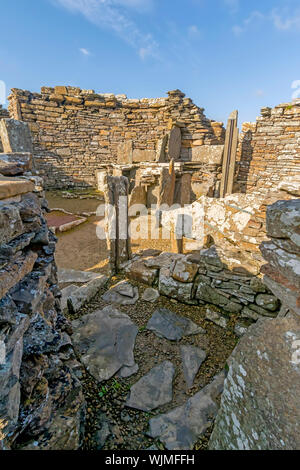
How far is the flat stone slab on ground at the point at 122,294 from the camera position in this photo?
3.56 metres

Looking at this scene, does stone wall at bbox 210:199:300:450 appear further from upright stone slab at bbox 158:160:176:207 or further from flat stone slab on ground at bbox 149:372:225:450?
upright stone slab at bbox 158:160:176:207

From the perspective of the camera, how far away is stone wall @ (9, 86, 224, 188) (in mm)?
9984

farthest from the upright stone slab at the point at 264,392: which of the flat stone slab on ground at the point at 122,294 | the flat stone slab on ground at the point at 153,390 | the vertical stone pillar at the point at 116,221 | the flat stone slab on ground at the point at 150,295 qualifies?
the vertical stone pillar at the point at 116,221

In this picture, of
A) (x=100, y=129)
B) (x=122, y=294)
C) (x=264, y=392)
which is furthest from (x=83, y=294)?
(x=100, y=129)

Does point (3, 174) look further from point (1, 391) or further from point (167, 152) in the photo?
point (167, 152)

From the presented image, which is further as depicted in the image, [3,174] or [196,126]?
[196,126]

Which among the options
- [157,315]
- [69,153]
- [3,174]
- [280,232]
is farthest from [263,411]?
[69,153]

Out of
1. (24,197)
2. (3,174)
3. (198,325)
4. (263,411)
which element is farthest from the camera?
(198,325)

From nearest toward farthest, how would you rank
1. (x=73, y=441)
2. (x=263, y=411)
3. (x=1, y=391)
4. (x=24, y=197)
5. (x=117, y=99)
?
(x=1, y=391)
(x=263, y=411)
(x=73, y=441)
(x=24, y=197)
(x=117, y=99)

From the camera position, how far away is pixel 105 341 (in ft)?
8.93

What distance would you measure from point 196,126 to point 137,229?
623 cm

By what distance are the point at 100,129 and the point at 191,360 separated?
39.3ft

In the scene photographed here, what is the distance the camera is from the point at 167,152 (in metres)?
9.80

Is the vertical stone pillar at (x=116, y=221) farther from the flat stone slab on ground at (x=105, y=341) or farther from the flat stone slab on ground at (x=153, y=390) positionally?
the flat stone slab on ground at (x=153, y=390)
